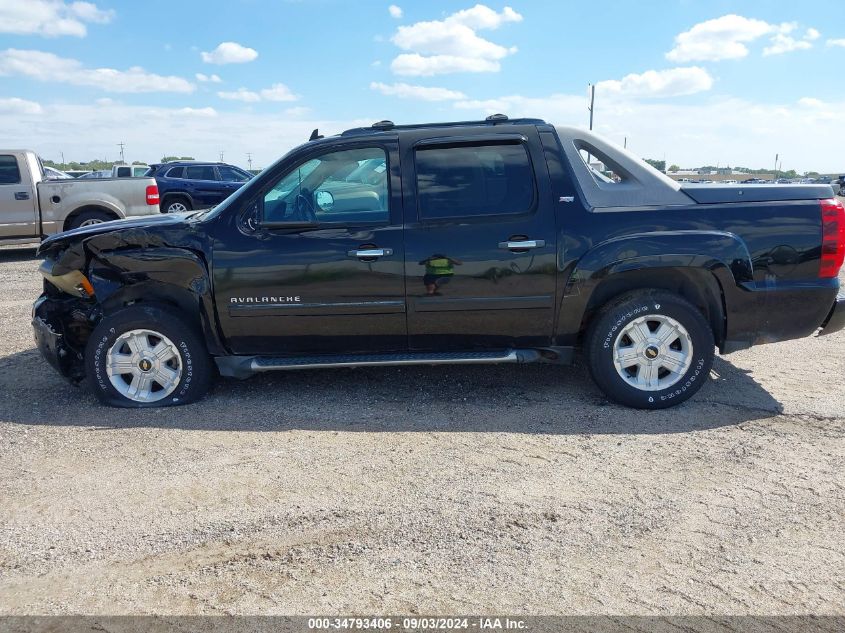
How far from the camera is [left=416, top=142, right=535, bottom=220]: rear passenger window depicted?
4.59 m

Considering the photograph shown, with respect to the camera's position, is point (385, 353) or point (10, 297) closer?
point (385, 353)

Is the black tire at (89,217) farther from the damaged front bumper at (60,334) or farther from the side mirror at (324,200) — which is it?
the side mirror at (324,200)

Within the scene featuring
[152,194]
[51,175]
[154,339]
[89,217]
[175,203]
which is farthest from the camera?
[175,203]

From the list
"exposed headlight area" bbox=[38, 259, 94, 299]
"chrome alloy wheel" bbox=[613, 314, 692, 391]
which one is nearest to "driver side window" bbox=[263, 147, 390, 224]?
"exposed headlight area" bbox=[38, 259, 94, 299]

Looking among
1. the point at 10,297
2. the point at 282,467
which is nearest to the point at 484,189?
the point at 282,467

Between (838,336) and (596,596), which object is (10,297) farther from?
(838,336)

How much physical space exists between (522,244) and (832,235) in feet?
6.57

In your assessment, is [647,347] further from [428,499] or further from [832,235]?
[428,499]

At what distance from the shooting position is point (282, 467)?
388cm

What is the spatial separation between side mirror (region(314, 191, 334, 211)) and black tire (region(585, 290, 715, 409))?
1956 mm

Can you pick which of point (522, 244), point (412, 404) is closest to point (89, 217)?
point (412, 404)

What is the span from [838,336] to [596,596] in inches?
193

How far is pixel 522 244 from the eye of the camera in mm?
4484

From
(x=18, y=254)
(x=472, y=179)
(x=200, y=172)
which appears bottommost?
(x=18, y=254)
